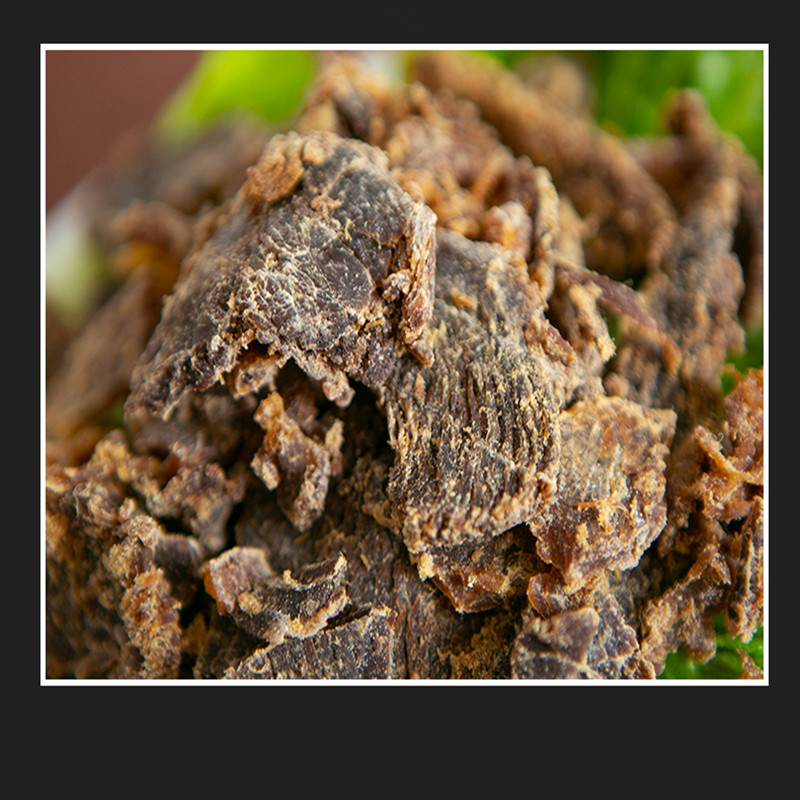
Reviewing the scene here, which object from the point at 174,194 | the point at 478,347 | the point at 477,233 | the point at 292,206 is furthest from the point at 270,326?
the point at 174,194

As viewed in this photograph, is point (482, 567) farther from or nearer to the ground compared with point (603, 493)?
nearer to the ground

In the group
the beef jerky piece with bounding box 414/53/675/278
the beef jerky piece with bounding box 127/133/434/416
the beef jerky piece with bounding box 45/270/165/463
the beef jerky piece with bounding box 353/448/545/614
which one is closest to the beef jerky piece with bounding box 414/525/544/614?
the beef jerky piece with bounding box 353/448/545/614

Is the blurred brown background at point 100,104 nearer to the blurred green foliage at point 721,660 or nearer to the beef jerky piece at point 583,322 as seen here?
the beef jerky piece at point 583,322

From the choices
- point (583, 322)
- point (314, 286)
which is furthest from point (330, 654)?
point (583, 322)

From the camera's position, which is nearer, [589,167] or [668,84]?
[589,167]

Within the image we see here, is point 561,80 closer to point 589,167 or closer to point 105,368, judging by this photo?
point 589,167

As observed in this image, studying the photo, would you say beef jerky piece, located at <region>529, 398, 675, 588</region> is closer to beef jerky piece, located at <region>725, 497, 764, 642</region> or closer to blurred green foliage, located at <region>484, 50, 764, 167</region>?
beef jerky piece, located at <region>725, 497, 764, 642</region>
